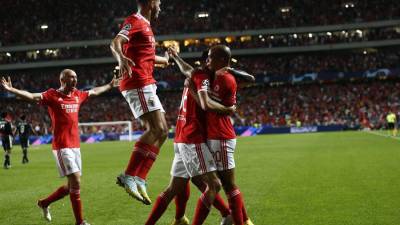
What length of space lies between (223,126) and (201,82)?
0.75 meters

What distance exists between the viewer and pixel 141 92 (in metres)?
6.94

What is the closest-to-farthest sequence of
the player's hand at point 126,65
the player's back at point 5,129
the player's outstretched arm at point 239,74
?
the player's hand at point 126,65
the player's outstretched arm at point 239,74
the player's back at point 5,129

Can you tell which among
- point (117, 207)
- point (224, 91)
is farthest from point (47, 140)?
point (224, 91)

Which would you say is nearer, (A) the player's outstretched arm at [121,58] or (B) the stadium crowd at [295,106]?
(A) the player's outstretched arm at [121,58]

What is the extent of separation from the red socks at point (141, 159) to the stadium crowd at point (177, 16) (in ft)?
209

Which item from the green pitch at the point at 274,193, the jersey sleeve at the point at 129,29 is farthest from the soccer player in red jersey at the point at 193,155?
the green pitch at the point at 274,193

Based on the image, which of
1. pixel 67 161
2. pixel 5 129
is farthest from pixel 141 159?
pixel 5 129

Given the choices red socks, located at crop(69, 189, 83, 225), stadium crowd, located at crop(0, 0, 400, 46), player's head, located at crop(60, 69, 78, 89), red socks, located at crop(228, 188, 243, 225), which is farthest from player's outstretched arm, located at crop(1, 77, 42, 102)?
stadium crowd, located at crop(0, 0, 400, 46)

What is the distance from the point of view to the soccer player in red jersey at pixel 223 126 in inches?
276

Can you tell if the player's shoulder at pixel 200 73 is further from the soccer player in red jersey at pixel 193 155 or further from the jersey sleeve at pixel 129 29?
the jersey sleeve at pixel 129 29

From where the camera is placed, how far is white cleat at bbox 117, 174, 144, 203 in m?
6.63

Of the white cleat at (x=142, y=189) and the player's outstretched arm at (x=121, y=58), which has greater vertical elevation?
the player's outstretched arm at (x=121, y=58)

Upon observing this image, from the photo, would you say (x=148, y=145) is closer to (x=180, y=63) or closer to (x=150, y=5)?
(x=180, y=63)

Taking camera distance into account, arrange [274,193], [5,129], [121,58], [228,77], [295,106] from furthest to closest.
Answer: [295,106] → [5,129] → [274,193] → [228,77] → [121,58]
